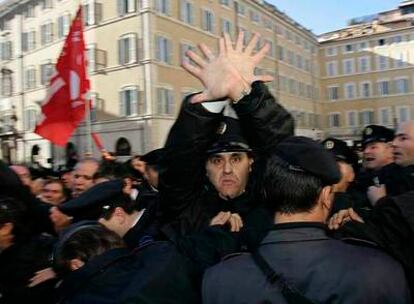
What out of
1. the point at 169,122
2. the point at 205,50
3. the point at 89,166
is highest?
the point at 169,122

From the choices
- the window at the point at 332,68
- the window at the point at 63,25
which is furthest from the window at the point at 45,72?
the window at the point at 332,68

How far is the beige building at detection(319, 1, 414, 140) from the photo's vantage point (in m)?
48.0

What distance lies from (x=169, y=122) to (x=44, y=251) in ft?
76.6

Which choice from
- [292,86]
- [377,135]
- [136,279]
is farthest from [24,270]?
[292,86]

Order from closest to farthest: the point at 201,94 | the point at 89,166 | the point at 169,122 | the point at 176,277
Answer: the point at 176,277
the point at 201,94
the point at 89,166
the point at 169,122

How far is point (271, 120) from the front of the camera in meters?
2.56

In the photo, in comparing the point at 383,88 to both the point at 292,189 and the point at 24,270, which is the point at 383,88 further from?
the point at 292,189

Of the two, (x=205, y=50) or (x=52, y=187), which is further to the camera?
(x=52, y=187)

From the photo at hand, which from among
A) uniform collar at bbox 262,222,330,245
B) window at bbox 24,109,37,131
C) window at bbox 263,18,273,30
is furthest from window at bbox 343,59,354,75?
uniform collar at bbox 262,222,330,245

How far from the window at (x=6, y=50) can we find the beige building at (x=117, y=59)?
2.7 inches

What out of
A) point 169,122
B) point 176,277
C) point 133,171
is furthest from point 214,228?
point 169,122

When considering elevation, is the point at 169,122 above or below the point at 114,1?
below

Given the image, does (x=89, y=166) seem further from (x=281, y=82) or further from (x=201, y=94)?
(x=281, y=82)

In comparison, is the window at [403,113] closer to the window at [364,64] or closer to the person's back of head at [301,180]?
the window at [364,64]
